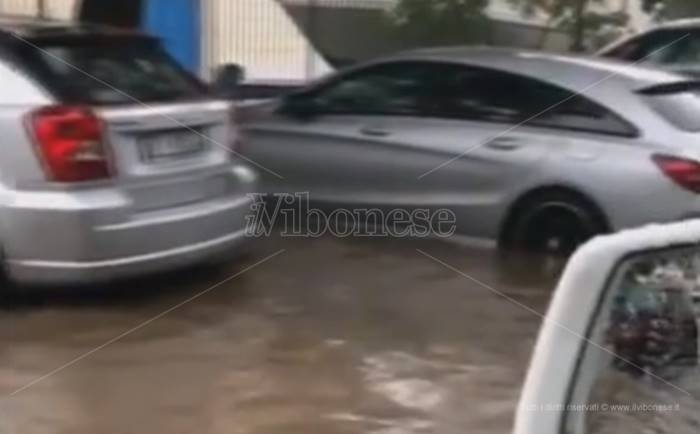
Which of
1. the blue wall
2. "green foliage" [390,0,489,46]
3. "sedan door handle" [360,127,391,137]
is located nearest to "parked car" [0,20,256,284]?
"sedan door handle" [360,127,391,137]

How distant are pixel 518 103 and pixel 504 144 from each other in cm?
31

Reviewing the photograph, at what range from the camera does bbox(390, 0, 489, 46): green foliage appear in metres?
15.1

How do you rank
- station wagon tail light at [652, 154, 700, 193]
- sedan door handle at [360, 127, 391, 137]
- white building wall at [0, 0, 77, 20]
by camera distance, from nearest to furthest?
station wagon tail light at [652, 154, 700, 193] < sedan door handle at [360, 127, 391, 137] < white building wall at [0, 0, 77, 20]

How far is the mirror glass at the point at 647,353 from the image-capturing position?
2527 millimetres

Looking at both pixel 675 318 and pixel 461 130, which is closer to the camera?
pixel 675 318

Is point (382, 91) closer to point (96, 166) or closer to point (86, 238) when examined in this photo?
point (96, 166)

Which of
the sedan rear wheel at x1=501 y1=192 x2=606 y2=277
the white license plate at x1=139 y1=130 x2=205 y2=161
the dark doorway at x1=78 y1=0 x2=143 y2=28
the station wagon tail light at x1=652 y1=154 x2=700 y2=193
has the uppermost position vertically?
the dark doorway at x1=78 y1=0 x2=143 y2=28

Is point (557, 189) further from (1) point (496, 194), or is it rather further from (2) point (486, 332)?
(2) point (486, 332)

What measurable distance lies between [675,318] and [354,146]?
6.22 metres

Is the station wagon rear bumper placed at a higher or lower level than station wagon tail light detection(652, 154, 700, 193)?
lower

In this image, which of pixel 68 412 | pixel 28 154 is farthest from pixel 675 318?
pixel 28 154

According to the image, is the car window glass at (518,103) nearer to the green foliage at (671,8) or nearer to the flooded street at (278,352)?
the flooded street at (278,352)

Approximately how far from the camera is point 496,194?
820cm

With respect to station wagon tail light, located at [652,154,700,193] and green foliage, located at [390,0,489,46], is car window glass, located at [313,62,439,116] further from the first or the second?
green foliage, located at [390,0,489,46]
